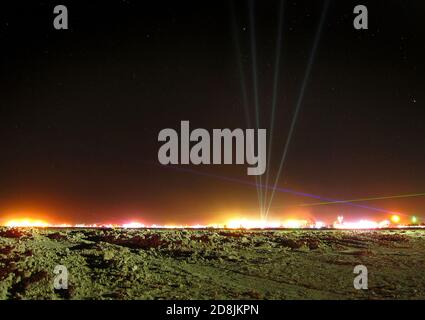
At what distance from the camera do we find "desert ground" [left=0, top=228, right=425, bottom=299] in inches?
602

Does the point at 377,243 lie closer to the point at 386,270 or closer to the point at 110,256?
the point at 386,270

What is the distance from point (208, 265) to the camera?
18.5 meters

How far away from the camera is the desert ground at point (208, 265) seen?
50.1 ft

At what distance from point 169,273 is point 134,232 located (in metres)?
9.28

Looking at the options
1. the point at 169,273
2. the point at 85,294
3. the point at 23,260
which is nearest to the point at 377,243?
the point at 169,273

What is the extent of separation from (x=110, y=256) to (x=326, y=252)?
375 inches

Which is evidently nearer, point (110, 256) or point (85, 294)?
point (85, 294)
